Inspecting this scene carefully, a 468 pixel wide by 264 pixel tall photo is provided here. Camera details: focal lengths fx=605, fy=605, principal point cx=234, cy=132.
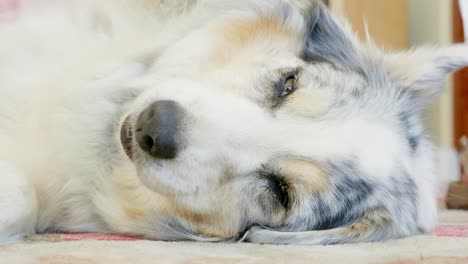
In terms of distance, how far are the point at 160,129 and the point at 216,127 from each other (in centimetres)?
12

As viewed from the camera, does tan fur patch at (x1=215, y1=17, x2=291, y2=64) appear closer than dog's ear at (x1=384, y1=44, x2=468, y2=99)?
Yes

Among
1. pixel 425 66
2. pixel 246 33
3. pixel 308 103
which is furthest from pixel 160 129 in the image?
pixel 425 66

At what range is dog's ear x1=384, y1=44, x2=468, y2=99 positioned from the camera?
161 cm

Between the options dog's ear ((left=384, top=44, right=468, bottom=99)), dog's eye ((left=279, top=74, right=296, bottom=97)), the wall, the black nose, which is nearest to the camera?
the black nose

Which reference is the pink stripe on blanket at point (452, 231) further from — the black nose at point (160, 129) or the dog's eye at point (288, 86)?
the black nose at point (160, 129)

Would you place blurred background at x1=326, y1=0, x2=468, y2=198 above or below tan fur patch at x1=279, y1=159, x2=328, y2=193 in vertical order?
above

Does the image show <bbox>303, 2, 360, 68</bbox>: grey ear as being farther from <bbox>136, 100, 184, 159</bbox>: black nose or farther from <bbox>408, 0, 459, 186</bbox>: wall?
<bbox>408, 0, 459, 186</bbox>: wall

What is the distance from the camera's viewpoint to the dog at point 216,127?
124 centimetres

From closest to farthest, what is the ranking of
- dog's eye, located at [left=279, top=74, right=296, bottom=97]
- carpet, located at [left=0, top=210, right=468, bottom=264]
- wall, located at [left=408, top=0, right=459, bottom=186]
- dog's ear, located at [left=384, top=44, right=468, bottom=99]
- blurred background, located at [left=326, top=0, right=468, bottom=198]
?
carpet, located at [left=0, top=210, right=468, bottom=264] → dog's eye, located at [left=279, top=74, right=296, bottom=97] → dog's ear, located at [left=384, top=44, right=468, bottom=99] → blurred background, located at [left=326, top=0, right=468, bottom=198] → wall, located at [left=408, top=0, right=459, bottom=186]

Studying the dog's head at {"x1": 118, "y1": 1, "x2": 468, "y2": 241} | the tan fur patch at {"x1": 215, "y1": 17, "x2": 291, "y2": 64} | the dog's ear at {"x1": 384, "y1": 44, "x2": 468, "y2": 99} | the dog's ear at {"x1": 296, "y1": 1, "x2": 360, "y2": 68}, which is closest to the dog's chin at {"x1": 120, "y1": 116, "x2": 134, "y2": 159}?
the dog's head at {"x1": 118, "y1": 1, "x2": 468, "y2": 241}

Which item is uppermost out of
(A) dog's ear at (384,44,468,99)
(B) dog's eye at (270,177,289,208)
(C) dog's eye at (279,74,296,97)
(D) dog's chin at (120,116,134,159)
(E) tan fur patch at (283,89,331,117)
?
(A) dog's ear at (384,44,468,99)

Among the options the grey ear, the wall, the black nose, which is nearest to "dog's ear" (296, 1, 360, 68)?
the grey ear

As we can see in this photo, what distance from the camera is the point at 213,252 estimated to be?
1094 millimetres

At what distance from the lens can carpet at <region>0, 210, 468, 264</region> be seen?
940mm
